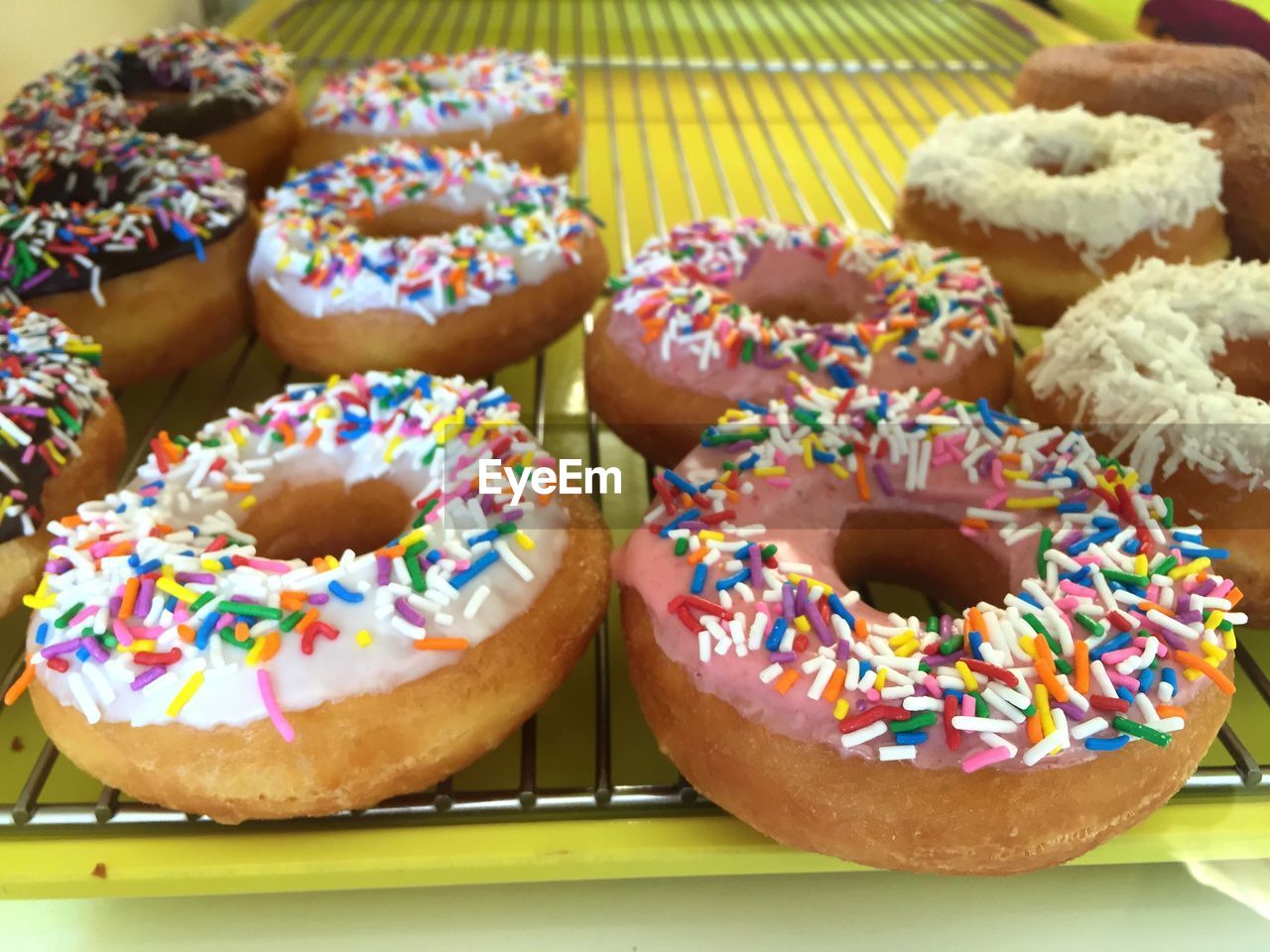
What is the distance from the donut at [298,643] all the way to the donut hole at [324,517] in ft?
0.18

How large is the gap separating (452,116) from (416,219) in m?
0.47

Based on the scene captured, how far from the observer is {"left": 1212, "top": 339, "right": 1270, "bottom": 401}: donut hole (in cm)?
155

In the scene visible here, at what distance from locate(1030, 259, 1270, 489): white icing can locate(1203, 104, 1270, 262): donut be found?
1.39ft

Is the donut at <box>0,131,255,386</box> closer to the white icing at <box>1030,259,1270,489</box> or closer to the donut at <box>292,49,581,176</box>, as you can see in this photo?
the donut at <box>292,49,581,176</box>

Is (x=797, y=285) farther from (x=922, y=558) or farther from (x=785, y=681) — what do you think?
(x=785, y=681)

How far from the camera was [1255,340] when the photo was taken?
5.10 ft

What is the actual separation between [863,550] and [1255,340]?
0.75 meters

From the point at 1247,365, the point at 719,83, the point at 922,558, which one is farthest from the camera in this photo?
the point at 719,83

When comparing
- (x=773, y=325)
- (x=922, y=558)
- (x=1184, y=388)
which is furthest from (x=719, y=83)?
(x=922, y=558)

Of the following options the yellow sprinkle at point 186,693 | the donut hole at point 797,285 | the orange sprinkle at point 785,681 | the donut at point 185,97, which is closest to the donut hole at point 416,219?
the donut at point 185,97

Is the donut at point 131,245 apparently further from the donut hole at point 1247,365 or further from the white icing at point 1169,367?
the donut hole at point 1247,365

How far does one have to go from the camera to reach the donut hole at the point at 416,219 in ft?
6.65

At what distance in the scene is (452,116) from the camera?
238 centimetres

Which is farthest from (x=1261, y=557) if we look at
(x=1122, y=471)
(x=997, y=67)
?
(x=997, y=67)
